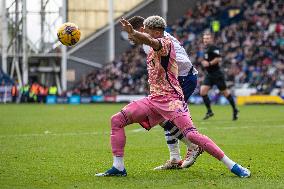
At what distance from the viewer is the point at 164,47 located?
914 centimetres

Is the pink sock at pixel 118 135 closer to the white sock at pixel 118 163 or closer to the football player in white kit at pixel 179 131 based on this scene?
the white sock at pixel 118 163

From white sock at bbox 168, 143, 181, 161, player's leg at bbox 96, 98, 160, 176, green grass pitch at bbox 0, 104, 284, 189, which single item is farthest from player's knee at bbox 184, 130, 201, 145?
white sock at bbox 168, 143, 181, 161

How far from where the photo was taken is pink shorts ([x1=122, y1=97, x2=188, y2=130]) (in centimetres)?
935

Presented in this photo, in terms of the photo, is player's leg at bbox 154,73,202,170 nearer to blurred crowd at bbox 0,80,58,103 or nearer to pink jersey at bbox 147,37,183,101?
pink jersey at bbox 147,37,183,101

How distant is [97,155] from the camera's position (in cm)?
1207

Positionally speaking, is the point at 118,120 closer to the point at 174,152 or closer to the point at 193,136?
the point at 193,136

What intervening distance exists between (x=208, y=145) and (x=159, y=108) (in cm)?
80

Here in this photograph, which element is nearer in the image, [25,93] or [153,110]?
[153,110]

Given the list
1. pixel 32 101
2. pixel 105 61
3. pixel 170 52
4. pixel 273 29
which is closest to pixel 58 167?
pixel 170 52

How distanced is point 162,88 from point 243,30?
33804 mm

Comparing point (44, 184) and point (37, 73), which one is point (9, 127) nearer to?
point (44, 184)

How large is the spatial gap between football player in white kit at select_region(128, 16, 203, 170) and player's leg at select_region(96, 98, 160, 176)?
98 cm

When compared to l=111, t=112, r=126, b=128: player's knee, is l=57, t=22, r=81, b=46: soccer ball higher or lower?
higher

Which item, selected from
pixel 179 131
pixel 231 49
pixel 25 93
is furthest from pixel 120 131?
pixel 25 93
